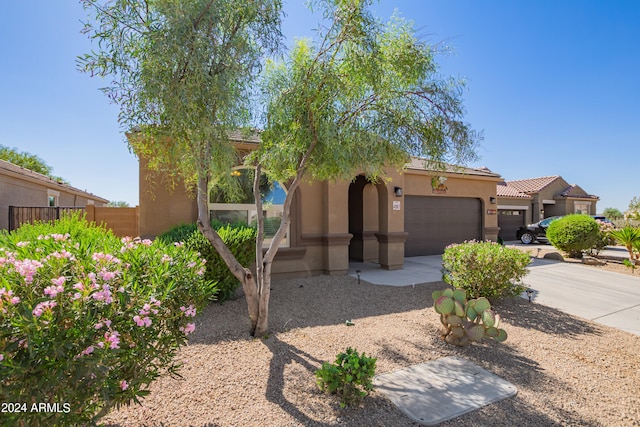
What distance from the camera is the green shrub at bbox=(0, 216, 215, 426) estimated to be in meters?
1.63

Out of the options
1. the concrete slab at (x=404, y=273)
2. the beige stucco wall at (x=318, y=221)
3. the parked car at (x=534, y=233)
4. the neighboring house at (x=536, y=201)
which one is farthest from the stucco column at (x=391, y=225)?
the neighboring house at (x=536, y=201)

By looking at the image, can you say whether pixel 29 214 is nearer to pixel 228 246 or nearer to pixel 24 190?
pixel 24 190

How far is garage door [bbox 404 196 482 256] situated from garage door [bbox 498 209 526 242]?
8104mm

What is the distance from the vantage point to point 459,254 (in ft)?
20.9

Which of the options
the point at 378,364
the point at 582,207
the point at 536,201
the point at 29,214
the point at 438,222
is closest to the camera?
the point at 378,364

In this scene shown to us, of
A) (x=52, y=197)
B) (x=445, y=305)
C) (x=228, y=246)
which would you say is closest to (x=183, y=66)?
(x=228, y=246)

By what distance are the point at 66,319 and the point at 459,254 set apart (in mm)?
6284

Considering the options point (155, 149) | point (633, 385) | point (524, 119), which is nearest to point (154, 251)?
point (155, 149)

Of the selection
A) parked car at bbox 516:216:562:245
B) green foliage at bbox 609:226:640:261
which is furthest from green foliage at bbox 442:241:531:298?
parked car at bbox 516:216:562:245

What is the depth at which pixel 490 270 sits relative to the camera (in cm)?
595

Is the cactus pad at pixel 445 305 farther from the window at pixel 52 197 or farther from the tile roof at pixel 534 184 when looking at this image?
the tile roof at pixel 534 184

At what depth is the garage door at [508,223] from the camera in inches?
816

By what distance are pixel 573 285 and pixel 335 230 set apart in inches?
254

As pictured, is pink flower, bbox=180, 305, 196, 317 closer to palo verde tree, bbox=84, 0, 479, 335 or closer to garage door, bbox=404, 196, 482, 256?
palo verde tree, bbox=84, 0, 479, 335
